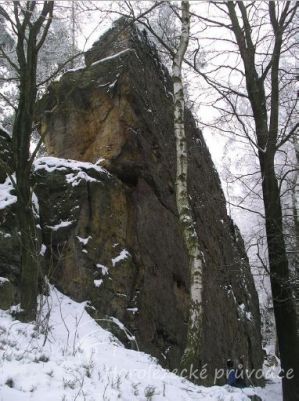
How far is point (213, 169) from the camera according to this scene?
661 inches

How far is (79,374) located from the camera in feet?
14.3

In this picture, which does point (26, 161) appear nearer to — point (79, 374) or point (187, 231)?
point (187, 231)

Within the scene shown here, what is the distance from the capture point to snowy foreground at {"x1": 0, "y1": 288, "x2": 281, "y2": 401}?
3727 millimetres

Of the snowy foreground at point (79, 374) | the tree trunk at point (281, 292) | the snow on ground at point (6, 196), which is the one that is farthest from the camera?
the snow on ground at point (6, 196)

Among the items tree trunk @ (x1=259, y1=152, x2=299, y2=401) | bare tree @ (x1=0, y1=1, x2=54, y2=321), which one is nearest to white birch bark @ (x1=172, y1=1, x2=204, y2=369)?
tree trunk @ (x1=259, y1=152, x2=299, y2=401)

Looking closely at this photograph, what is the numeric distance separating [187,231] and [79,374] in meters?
3.31

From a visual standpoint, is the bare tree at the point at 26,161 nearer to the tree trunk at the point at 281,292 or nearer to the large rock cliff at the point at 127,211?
the large rock cliff at the point at 127,211

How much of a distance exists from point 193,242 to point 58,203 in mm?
3505

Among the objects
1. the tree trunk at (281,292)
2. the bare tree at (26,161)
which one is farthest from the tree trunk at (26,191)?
the tree trunk at (281,292)

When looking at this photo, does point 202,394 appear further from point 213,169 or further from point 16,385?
point 213,169

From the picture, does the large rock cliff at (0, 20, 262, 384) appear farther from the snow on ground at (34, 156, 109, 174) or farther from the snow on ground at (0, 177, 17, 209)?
the snow on ground at (0, 177, 17, 209)

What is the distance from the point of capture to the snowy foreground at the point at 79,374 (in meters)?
3.73

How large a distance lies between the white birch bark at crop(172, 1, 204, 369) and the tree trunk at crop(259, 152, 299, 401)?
1595 mm

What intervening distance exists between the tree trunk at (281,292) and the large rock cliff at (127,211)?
986 millimetres
